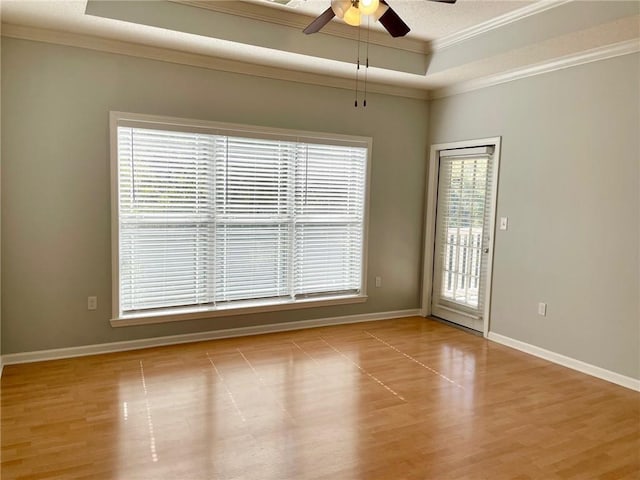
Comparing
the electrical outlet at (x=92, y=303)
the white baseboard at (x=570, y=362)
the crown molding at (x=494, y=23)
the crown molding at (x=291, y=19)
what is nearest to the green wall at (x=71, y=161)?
the electrical outlet at (x=92, y=303)

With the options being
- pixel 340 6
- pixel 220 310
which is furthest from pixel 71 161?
pixel 340 6

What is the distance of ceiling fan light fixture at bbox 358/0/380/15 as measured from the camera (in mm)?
2438

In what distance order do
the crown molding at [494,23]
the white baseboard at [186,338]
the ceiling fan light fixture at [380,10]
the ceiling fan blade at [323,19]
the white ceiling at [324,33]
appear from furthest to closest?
the white baseboard at [186,338] < the crown molding at [494,23] < the white ceiling at [324,33] < the ceiling fan blade at [323,19] < the ceiling fan light fixture at [380,10]

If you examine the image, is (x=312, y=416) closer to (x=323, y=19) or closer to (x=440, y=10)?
(x=323, y=19)

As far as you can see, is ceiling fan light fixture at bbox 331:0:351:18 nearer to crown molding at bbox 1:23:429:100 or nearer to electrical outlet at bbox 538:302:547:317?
crown molding at bbox 1:23:429:100

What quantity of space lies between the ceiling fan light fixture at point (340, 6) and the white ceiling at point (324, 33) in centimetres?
113

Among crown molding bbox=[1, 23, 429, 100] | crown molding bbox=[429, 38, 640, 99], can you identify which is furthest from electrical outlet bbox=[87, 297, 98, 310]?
crown molding bbox=[429, 38, 640, 99]

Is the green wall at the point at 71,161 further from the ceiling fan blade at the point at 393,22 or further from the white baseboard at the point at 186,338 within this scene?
the ceiling fan blade at the point at 393,22

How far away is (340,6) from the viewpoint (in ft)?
8.30

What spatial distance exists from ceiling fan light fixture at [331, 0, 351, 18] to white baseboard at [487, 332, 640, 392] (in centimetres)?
341

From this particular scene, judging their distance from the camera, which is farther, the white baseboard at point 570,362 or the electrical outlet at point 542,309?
the electrical outlet at point 542,309

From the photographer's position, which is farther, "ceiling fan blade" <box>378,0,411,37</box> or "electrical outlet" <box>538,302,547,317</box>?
"electrical outlet" <box>538,302,547,317</box>

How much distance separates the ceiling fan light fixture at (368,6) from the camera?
96.0 inches

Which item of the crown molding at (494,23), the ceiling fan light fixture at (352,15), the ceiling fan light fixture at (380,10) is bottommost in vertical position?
A: the ceiling fan light fixture at (352,15)
